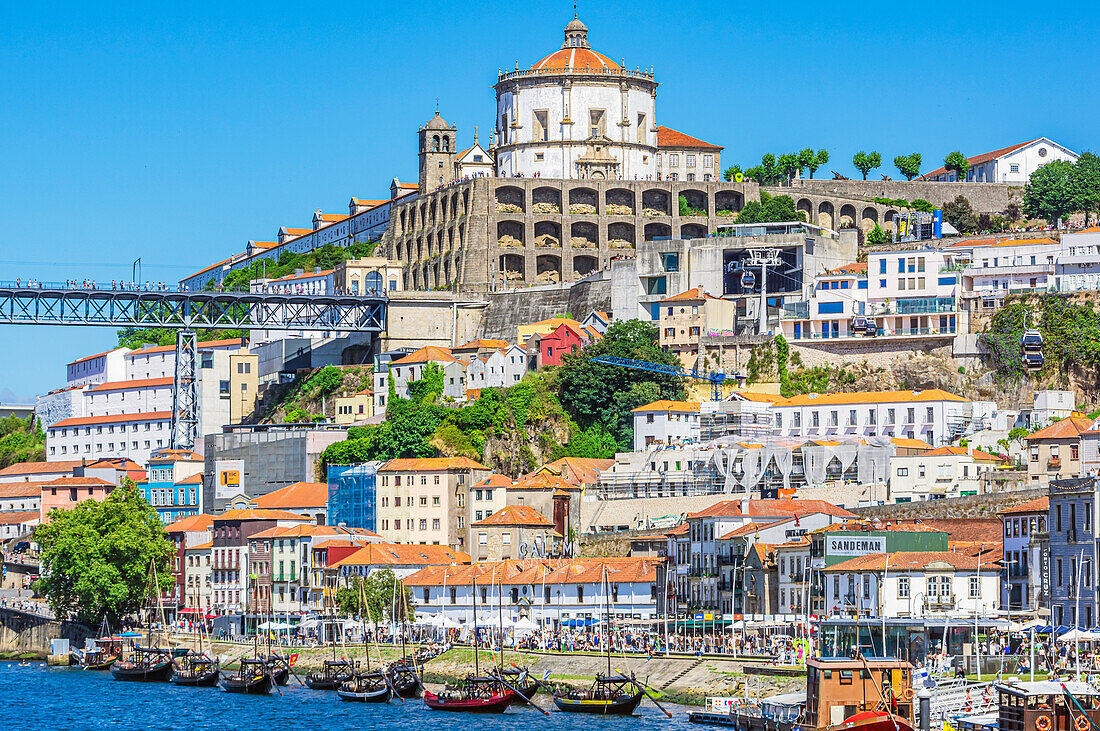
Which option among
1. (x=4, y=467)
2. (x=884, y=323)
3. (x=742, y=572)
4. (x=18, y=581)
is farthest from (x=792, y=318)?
(x=4, y=467)

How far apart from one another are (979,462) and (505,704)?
32531mm

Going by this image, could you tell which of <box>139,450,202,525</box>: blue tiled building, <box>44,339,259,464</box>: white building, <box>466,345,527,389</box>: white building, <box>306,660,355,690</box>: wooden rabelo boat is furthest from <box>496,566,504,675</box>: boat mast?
<box>44,339,259,464</box>: white building

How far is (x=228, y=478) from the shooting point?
12331 cm

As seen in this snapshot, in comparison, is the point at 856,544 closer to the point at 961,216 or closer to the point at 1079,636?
the point at 1079,636

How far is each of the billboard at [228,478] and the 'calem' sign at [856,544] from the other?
53.1 m

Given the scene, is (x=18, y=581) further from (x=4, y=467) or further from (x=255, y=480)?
(x=4, y=467)

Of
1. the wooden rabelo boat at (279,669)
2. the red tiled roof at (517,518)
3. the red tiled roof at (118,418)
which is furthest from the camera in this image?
the red tiled roof at (118,418)

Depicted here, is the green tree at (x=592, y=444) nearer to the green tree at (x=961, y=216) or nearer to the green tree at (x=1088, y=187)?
the green tree at (x=961, y=216)

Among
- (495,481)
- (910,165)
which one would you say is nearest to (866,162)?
(910,165)

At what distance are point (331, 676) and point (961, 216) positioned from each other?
69.8m

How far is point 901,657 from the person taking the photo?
65.8m

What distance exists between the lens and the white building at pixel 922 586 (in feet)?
243

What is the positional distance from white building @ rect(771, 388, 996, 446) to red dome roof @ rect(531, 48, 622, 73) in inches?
1628

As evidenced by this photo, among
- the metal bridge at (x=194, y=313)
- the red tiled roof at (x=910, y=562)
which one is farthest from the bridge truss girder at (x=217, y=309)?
the red tiled roof at (x=910, y=562)
